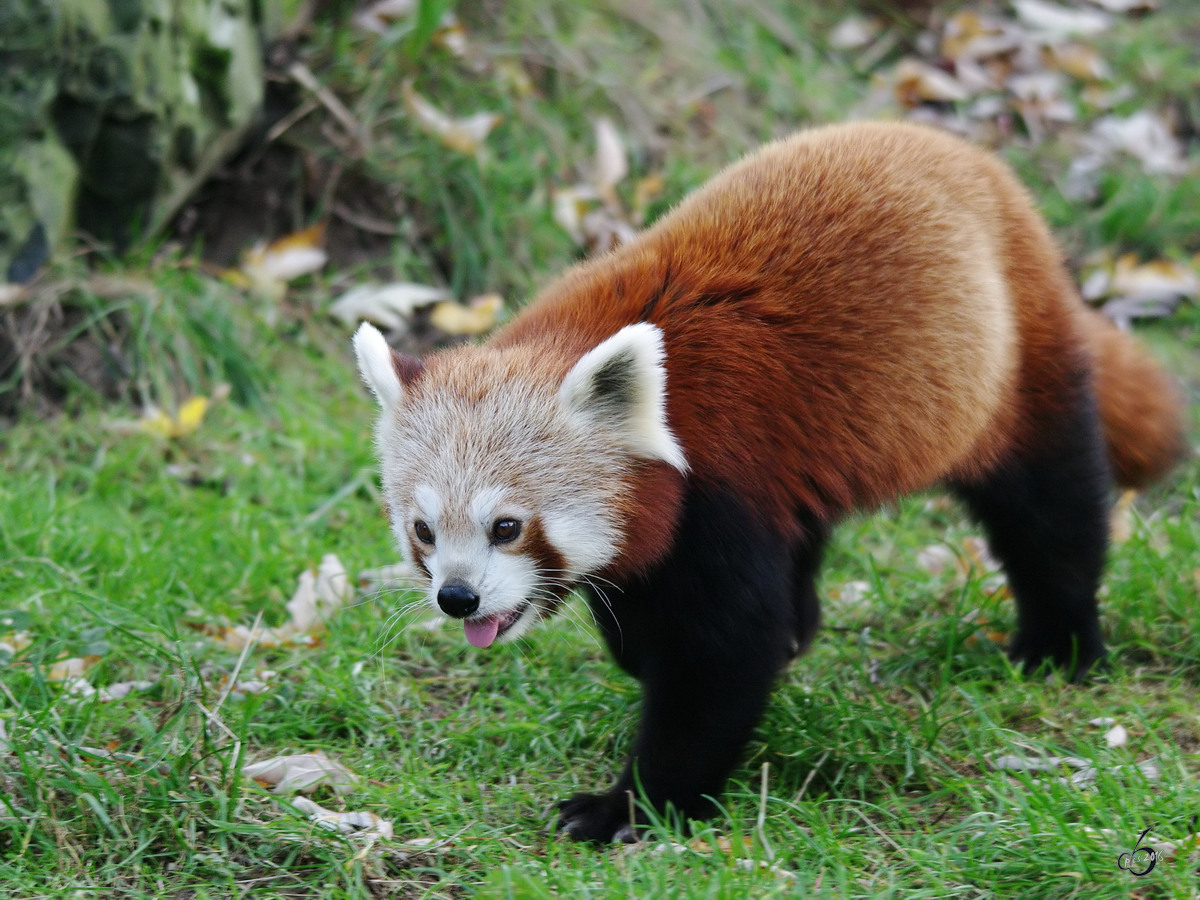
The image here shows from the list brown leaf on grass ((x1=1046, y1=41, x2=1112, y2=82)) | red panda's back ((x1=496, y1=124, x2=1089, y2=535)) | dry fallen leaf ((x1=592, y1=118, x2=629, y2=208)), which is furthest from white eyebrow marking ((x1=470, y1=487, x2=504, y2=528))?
brown leaf on grass ((x1=1046, y1=41, x2=1112, y2=82))

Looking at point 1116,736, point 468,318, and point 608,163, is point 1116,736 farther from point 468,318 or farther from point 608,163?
point 608,163

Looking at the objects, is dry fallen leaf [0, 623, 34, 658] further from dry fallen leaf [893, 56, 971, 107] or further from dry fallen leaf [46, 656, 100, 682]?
dry fallen leaf [893, 56, 971, 107]

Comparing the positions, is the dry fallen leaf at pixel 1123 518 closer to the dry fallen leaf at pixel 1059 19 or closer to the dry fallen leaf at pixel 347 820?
the dry fallen leaf at pixel 347 820

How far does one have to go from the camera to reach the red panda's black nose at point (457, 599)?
3252 mm

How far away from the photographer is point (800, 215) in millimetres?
3742

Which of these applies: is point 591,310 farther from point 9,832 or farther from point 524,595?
point 9,832

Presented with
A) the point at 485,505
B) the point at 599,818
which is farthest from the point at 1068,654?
→ the point at 485,505

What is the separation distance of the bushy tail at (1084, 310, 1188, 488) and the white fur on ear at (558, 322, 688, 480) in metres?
1.90

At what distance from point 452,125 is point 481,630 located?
12.2 ft

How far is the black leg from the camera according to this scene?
11.1 feet

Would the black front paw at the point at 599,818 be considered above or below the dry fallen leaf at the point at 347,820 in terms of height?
below

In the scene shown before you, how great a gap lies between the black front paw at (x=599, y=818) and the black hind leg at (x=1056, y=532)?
1529 millimetres

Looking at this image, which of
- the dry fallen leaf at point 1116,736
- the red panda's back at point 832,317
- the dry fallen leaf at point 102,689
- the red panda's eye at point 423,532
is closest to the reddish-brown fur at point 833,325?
the red panda's back at point 832,317

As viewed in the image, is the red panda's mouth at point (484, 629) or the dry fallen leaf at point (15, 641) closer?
the red panda's mouth at point (484, 629)
